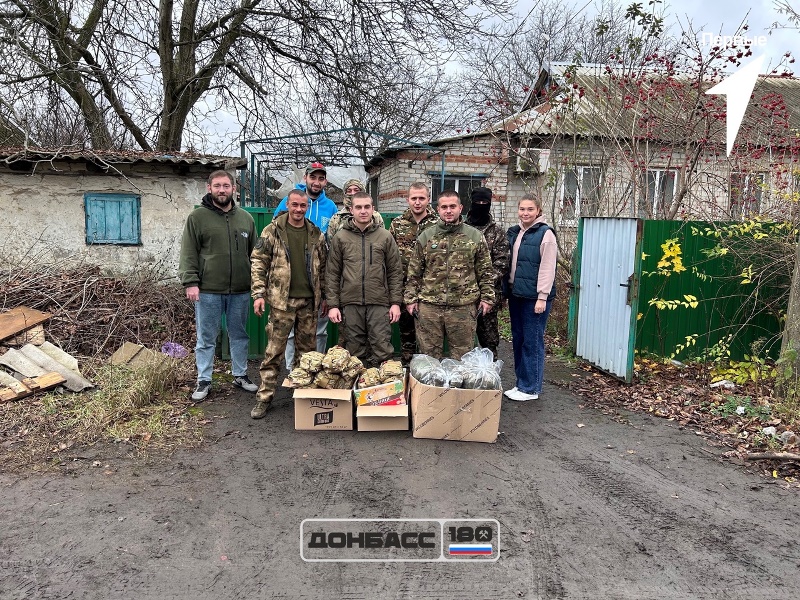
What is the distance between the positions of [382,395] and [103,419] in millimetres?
2232

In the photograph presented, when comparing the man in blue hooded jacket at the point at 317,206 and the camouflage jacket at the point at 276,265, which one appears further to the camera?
the man in blue hooded jacket at the point at 317,206

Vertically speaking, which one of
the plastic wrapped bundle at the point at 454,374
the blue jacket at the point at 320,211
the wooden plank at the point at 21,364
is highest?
the blue jacket at the point at 320,211

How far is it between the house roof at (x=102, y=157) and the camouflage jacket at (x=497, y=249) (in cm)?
Answer: 407

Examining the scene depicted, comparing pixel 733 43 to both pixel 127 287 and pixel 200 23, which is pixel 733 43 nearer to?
pixel 127 287

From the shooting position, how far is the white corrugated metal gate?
570cm

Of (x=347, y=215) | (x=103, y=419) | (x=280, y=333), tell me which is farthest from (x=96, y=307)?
(x=347, y=215)

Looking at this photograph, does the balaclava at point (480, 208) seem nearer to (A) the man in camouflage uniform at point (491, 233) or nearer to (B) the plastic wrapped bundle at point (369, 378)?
(A) the man in camouflage uniform at point (491, 233)

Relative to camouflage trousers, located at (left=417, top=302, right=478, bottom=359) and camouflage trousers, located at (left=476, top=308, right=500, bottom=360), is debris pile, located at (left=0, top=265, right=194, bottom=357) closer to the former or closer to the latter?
camouflage trousers, located at (left=417, top=302, right=478, bottom=359)

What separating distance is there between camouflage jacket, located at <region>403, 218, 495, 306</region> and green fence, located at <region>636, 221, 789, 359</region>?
2.64 metres

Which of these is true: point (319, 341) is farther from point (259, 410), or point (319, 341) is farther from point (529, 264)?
point (529, 264)

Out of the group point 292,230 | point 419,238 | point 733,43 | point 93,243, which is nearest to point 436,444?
point 419,238

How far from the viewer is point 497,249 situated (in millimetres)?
5324

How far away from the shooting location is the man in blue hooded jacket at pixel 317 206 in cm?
557

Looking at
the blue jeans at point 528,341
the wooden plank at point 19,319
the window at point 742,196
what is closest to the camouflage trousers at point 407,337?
the blue jeans at point 528,341
